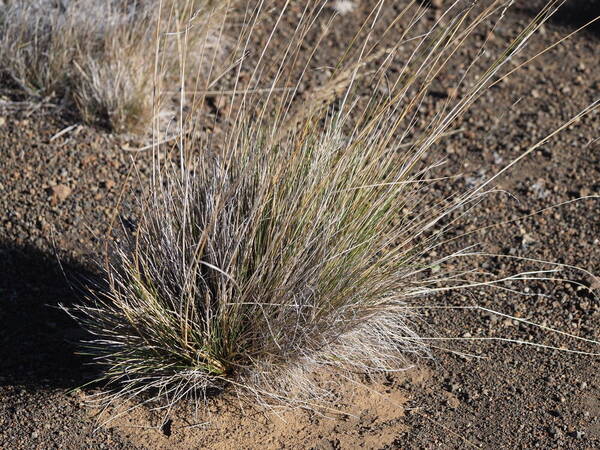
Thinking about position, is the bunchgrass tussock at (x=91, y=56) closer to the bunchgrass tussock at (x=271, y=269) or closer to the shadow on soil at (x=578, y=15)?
the bunchgrass tussock at (x=271, y=269)

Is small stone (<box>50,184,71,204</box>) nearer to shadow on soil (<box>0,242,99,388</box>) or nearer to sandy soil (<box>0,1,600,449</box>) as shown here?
sandy soil (<box>0,1,600,449</box>)

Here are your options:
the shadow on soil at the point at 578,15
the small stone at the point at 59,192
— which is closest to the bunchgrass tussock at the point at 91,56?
the small stone at the point at 59,192

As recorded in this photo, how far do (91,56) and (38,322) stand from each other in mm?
1627

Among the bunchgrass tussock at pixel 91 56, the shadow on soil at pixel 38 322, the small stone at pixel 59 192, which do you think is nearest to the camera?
the shadow on soil at pixel 38 322

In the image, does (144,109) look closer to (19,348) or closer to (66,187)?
(66,187)

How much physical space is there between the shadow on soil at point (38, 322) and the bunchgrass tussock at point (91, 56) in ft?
3.02

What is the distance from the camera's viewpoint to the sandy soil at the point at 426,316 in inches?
105

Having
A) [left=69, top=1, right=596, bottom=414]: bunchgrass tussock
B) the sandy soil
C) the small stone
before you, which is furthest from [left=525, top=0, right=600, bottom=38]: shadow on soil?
the small stone

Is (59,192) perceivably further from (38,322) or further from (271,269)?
(271,269)

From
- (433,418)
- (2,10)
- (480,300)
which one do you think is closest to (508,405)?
(433,418)

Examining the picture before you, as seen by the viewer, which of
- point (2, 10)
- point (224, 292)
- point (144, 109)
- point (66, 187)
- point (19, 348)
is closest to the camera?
point (224, 292)

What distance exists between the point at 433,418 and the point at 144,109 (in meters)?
2.06

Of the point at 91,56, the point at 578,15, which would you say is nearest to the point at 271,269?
the point at 91,56

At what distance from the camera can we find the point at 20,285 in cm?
321
